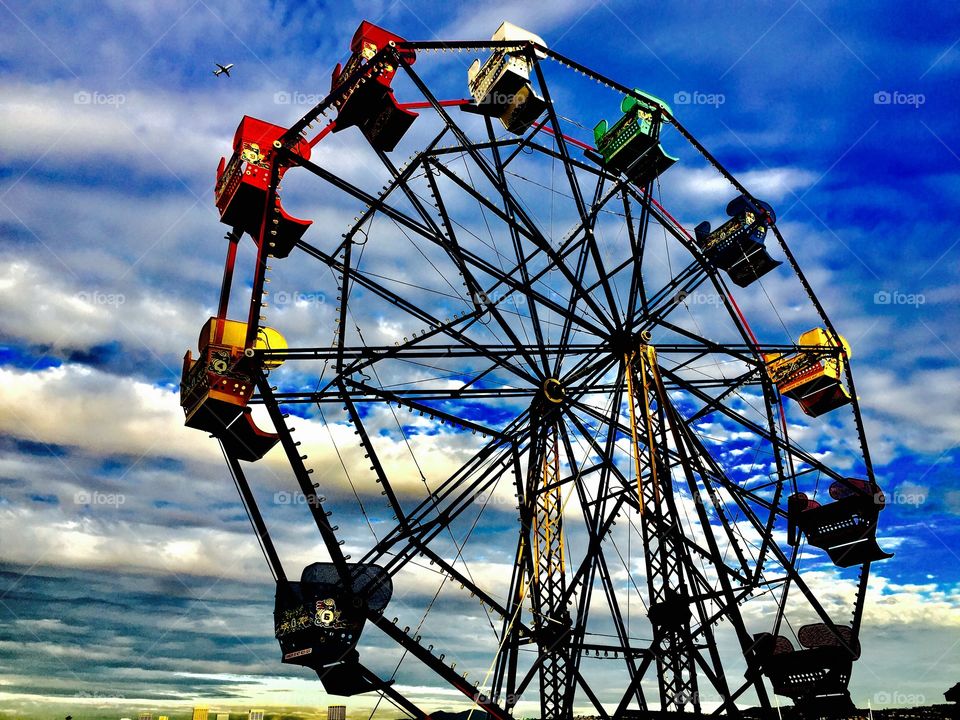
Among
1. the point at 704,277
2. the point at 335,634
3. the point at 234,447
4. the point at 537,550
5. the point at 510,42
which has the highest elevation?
the point at 510,42

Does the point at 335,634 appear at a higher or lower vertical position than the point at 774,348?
lower

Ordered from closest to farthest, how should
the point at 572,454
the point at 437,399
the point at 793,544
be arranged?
the point at 437,399 → the point at 572,454 → the point at 793,544

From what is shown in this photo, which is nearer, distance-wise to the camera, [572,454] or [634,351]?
[634,351]

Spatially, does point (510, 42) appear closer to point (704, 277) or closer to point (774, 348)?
point (704, 277)

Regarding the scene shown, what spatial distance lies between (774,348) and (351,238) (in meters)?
14.9

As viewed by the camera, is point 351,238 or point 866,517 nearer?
point 351,238

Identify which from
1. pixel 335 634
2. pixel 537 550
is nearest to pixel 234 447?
pixel 335 634

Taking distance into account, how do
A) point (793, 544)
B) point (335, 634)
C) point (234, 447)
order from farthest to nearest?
point (793, 544), point (234, 447), point (335, 634)

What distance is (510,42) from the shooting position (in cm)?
2342

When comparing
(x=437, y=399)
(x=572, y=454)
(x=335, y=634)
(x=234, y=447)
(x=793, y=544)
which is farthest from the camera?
(x=793, y=544)

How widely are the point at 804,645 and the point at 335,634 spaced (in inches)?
595

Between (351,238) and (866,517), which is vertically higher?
(351,238)

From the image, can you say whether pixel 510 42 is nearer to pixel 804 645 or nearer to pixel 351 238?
pixel 351 238

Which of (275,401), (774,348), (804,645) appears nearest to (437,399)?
(275,401)
